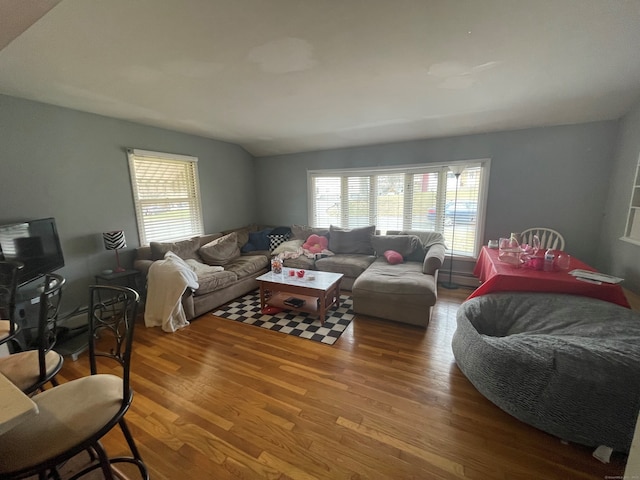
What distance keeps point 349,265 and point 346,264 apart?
48 millimetres

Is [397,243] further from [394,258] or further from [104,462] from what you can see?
[104,462]

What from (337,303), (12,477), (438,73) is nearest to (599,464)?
(337,303)

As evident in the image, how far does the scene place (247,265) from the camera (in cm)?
365

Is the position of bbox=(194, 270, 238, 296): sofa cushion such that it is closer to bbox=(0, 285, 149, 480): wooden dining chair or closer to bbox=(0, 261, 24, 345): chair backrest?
bbox=(0, 261, 24, 345): chair backrest

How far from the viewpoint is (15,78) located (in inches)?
78.8

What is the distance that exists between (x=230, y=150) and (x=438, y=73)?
3.72 metres

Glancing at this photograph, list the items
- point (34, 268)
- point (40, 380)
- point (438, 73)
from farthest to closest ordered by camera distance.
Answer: point (34, 268)
point (438, 73)
point (40, 380)

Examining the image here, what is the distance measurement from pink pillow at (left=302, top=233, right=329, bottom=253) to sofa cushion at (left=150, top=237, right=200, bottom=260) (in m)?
1.67

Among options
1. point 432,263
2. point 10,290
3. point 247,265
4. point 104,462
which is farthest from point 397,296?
point 10,290

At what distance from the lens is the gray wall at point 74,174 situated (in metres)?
2.35

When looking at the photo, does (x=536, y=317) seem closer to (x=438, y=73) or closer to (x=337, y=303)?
(x=337, y=303)

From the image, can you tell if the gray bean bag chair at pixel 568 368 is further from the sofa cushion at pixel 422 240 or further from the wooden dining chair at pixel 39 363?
the wooden dining chair at pixel 39 363

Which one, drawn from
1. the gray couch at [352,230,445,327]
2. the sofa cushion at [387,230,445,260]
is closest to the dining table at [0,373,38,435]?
the gray couch at [352,230,445,327]

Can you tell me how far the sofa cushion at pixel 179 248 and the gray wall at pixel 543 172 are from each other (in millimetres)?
3398
